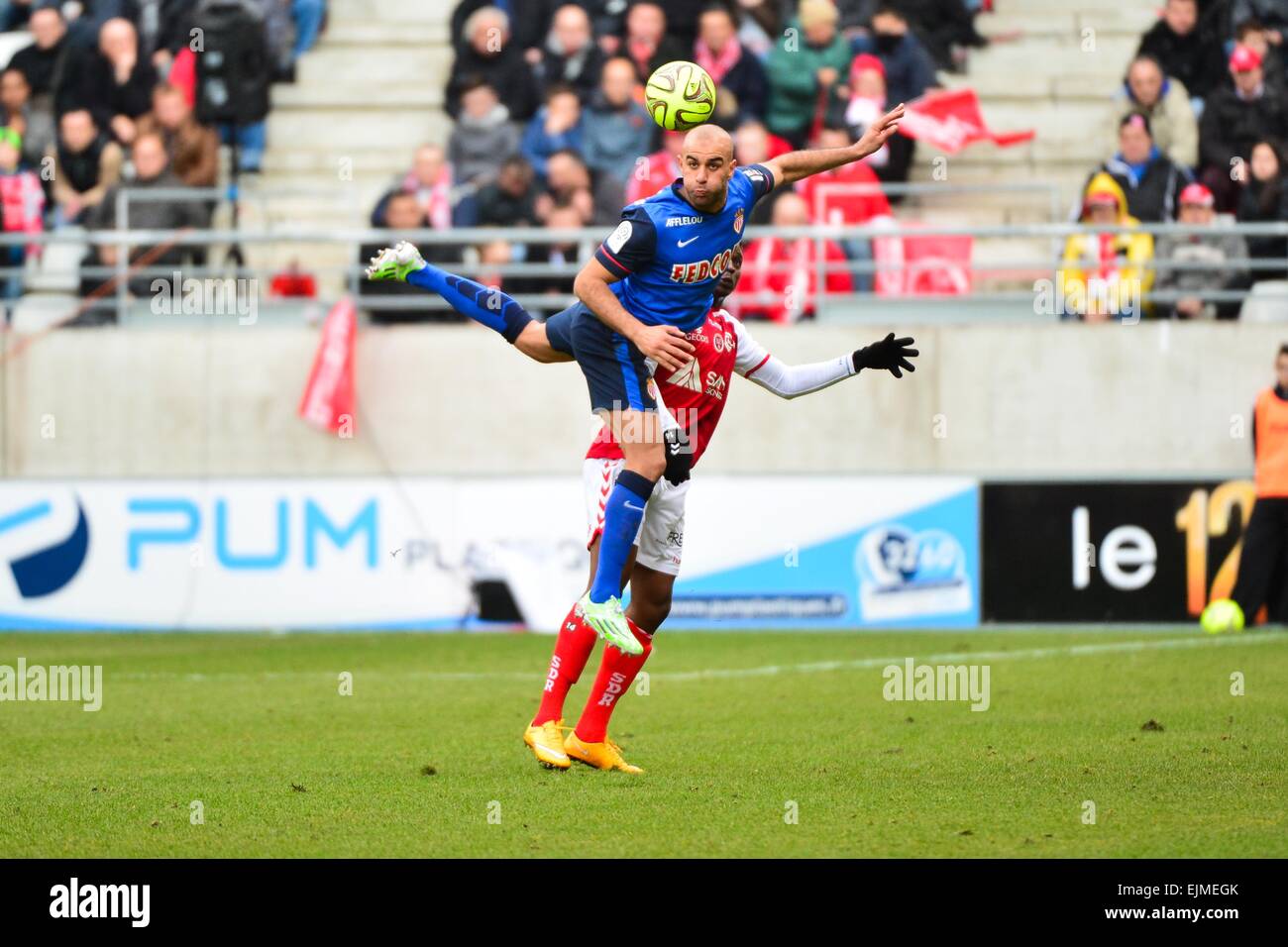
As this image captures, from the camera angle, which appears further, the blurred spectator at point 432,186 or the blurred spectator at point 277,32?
the blurred spectator at point 277,32

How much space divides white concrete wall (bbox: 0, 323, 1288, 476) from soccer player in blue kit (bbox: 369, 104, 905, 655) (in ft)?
27.7

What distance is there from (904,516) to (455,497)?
12.3 feet

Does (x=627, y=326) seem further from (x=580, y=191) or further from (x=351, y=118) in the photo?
(x=351, y=118)

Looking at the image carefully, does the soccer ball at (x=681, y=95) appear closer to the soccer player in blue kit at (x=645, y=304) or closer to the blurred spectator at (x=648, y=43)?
Answer: the soccer player in blue kit at (x=645, y=304)

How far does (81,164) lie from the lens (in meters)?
19.9

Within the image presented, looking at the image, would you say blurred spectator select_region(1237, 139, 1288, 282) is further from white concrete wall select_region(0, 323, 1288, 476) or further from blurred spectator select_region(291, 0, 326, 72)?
blurred spectator select_region(291, 0, 326, 72)

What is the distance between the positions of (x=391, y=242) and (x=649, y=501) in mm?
9636

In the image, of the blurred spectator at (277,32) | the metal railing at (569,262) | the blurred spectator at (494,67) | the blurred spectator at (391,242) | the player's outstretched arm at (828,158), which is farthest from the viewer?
the blurred spectator at (277,32)

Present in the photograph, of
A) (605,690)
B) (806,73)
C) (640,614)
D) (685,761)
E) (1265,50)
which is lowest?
(685,761)

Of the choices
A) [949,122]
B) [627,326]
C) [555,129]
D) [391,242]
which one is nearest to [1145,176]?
[949,122]

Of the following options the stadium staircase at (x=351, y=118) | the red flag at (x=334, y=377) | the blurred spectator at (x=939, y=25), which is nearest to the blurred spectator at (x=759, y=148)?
the blurred spectator at (x=939, y=25)

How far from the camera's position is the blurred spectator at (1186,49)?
1967cm

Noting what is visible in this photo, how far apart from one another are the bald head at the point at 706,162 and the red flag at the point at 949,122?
11.0 meters

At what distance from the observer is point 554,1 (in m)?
21.1
